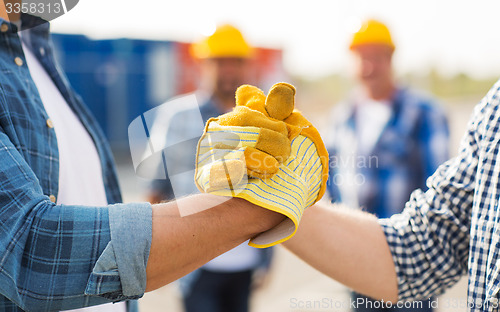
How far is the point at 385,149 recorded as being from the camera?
157 inches

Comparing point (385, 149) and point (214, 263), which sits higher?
point (385, 149)

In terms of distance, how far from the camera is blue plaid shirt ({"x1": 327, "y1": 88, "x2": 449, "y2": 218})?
3912 millimetres

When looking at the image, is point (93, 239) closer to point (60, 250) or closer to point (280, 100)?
point (60, 250)

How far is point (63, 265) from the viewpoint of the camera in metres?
1.14

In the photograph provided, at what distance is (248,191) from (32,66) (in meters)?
1.09

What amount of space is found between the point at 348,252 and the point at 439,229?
329 millimetres

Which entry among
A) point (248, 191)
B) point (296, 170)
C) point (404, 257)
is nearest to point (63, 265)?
point (248, 191)

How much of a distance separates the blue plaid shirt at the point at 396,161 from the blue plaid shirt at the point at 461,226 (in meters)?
2.08

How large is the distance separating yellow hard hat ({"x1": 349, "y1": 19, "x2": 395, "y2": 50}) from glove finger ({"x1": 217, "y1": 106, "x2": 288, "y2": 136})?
3694 millimetres

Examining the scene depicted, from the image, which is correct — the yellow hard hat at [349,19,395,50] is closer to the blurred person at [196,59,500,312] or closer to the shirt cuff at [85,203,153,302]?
the blurred person at [196,59,500,312]

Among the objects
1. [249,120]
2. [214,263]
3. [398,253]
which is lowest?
[214,263]

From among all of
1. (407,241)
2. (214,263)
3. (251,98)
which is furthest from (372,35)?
(251,98)

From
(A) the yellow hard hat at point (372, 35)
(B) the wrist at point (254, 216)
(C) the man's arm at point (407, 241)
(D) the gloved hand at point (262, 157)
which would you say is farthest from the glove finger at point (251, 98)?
(A) the yellow hard hat at point (372, 35)

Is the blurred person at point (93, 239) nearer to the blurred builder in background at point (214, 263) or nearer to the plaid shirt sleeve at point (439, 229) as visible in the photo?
the plaid shirt sleeve at point (439, 229)
